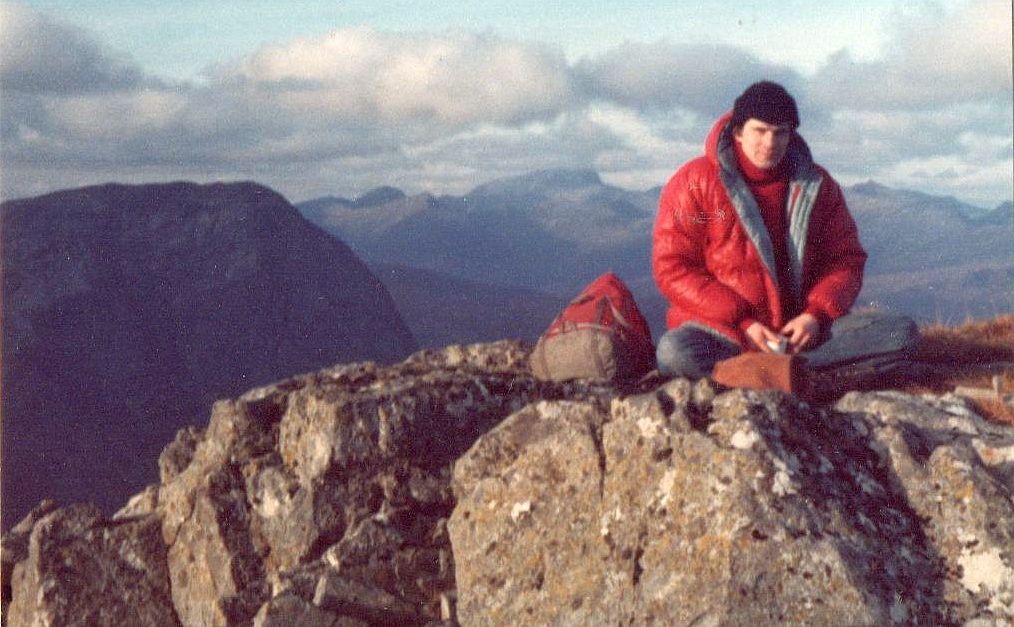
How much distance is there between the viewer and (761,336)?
827 centimetres

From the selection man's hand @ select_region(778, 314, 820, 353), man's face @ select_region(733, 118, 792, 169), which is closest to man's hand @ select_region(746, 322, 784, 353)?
man's hand @ select_region(778, 314, 820, 353)

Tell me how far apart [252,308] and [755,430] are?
14231 cm

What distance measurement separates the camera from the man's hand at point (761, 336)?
26.9ft

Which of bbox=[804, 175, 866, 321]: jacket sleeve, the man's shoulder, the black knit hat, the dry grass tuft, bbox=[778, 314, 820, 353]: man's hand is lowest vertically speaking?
the dry grass tuft

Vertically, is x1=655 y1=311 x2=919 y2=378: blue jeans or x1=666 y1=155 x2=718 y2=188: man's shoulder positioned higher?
x1=666 y1=155 x2=718 y2=188: man's shoulder

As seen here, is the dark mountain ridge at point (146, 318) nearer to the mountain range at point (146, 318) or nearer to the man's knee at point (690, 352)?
the mountain range at point (146, 318)

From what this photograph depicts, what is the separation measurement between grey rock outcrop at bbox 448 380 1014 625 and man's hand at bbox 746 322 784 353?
2762mm

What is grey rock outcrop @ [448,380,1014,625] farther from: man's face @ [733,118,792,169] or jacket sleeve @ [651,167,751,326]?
man's face @ [733,118,792,169]

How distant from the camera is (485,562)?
4.99 metres

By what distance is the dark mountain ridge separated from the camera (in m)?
104

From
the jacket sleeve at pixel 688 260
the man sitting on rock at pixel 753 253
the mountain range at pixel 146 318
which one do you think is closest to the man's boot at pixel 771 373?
the man sitting on rock at pixel 753 253

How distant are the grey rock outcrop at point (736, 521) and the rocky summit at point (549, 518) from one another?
1cm

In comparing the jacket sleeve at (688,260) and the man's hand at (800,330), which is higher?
the jacket sleeve at (688,260)

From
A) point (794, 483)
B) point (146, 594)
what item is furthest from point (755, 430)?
point (146, 594)
